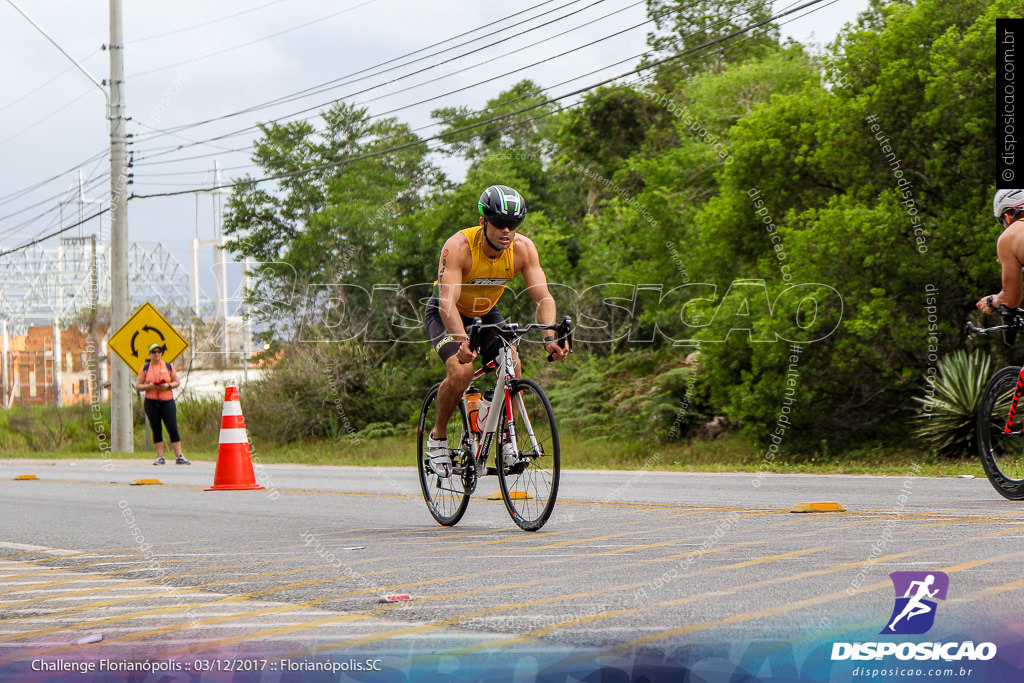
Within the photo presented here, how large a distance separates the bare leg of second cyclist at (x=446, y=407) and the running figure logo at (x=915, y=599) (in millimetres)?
3330

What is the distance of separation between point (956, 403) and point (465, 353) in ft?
34.9

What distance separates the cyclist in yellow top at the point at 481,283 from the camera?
24.1ft

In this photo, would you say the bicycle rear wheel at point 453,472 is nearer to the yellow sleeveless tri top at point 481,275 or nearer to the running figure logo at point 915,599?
the yellow sleeveless tri top at point 481,275

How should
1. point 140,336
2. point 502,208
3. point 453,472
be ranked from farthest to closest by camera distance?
point 140,336 → point 453,472 → point 502,208

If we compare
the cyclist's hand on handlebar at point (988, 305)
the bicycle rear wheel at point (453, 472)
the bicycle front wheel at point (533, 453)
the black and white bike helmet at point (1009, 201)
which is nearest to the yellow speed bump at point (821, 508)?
the cyclist's hand on handlebar at point (988, 305)

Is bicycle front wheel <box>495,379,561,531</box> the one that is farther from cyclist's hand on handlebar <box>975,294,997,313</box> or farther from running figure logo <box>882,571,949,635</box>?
cyclist's hand on handlebar <box>975,294,997,313</box>

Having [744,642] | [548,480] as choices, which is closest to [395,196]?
[548,480]

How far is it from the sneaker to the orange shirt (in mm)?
13420

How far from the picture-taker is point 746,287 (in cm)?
1902

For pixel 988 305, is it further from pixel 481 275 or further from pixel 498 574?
pixel 498 574

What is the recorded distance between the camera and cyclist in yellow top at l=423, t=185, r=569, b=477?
7355 millimetres

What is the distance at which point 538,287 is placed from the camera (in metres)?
7.64

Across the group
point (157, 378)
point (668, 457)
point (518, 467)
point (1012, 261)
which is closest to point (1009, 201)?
point (1012, 261)

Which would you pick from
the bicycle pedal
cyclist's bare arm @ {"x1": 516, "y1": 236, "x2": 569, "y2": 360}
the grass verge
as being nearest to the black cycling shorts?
cyclist's bare arm @ {"x1": 516, "y1": 236, "x2": 569, "y2": 360}
